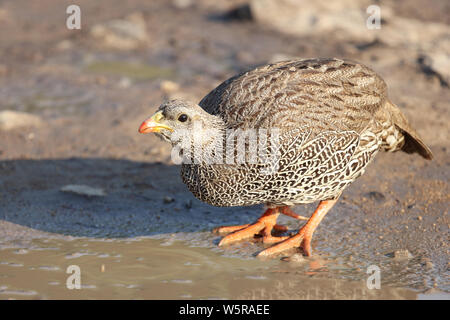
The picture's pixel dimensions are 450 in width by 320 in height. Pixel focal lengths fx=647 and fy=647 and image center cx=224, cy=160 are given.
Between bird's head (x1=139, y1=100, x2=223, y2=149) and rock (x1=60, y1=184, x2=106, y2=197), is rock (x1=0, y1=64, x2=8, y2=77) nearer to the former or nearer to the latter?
rock (x1=60, y1=184, x2=106, y2=197)

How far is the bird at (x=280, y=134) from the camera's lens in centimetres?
611

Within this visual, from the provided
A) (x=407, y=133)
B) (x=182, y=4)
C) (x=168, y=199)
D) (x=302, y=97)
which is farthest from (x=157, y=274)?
(x=182, y=4)

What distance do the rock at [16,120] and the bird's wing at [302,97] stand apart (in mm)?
4123

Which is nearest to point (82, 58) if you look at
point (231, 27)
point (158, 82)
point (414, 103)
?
point (158, 82)

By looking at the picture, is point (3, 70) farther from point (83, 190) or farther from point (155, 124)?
point (155, 124)

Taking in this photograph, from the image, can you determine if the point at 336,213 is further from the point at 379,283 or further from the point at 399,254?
the point at 379,283

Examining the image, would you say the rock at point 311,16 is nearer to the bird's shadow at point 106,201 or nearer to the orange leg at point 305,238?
the bird's shadow at point 106,201

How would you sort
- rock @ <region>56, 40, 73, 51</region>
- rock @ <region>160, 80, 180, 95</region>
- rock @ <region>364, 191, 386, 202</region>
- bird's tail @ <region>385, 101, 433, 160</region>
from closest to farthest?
1. bird's tail @ <region>385, 101, 433, 160</region>
2. rock @ <region>364, 191, 386, 202</region>
3. rock @ <region>160, 80, 180, 95</region>
4. rock @ <region>56, 40, 73, 51</region>

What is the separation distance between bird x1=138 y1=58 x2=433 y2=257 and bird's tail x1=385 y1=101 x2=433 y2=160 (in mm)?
287

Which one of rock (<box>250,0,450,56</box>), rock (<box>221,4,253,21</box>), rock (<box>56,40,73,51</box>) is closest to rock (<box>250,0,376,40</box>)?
rock (<box>250,0,450,56</box>)

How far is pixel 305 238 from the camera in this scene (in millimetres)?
6574

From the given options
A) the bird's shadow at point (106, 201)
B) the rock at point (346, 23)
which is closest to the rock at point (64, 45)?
the rock at point (346, 23)

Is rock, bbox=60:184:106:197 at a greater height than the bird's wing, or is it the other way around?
the bird's wing

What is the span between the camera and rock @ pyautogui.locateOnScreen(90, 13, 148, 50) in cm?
1319
